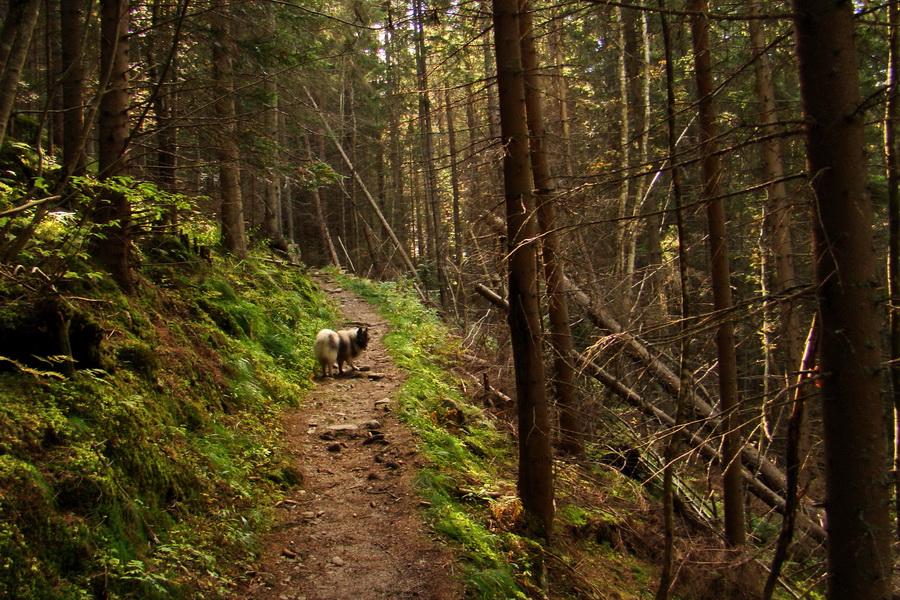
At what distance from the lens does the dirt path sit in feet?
14.1

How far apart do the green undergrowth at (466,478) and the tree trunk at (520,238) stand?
940 mm

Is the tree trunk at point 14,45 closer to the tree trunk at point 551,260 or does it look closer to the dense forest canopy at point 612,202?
the dense forest canopy at point 612,202

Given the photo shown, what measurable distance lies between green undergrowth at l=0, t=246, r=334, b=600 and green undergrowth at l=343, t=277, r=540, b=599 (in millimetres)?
1665

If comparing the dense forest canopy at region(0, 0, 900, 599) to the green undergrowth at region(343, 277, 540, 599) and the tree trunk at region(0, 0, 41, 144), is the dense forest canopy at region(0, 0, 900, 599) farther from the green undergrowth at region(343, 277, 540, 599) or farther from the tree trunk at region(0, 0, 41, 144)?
the green undergrowth at region(343, 277, 540, 599)

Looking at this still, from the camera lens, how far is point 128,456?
162 inches

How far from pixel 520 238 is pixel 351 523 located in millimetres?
3189

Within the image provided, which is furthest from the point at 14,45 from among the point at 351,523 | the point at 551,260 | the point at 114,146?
the point at 551,260

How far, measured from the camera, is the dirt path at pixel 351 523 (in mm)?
4309

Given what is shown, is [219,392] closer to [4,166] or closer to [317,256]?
[4,166]

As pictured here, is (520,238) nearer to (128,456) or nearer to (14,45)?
(128,456)

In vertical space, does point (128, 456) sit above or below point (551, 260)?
below

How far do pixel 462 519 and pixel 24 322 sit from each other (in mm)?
4075

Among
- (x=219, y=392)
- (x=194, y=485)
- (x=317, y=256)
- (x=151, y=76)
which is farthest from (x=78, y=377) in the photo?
(x=317, y=256)

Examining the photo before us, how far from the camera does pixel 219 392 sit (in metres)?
6.50
